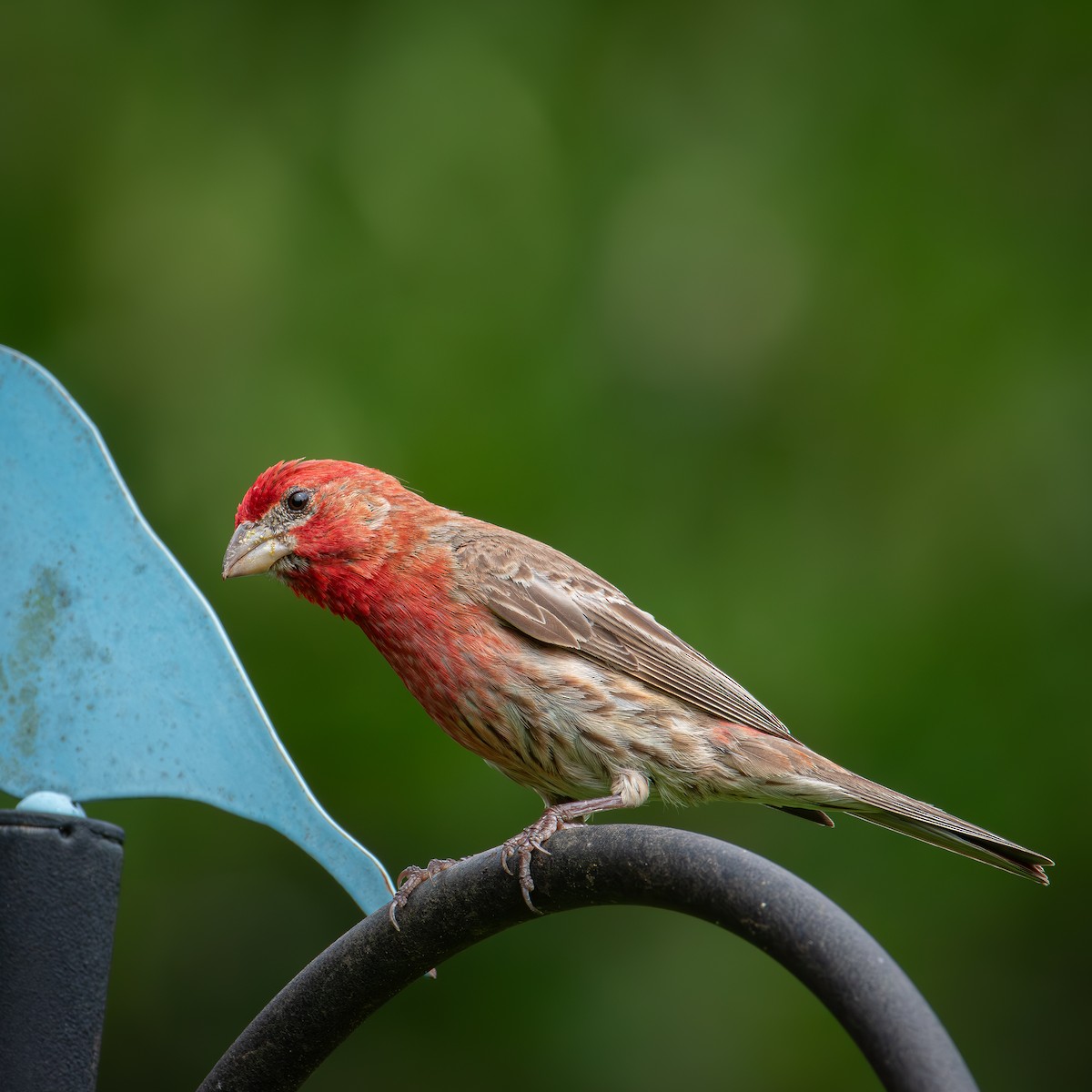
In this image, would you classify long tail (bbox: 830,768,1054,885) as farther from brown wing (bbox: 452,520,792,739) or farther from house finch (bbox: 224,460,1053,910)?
brown wing (bbox: 452,520,792,739)

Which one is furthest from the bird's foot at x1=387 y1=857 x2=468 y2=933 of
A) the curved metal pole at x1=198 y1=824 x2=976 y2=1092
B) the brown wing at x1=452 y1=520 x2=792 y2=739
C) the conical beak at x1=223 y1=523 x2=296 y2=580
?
the conical beak at x1=223 y1=523 x2=296 y2=580

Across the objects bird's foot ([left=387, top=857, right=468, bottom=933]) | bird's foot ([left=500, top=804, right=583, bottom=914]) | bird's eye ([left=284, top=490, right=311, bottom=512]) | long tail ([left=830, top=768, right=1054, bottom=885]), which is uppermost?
bird's eye ([left=284, top=490, right=311, bottom=512])

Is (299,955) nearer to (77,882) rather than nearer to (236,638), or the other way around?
(236,638)

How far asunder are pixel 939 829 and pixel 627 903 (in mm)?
1496

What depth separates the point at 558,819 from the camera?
293 centimetres

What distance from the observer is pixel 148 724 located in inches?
97.0

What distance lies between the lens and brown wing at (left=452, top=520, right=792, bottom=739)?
3654 mm

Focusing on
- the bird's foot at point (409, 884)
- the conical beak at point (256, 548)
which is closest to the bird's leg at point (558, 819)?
the bird's foot at point (409, 884)

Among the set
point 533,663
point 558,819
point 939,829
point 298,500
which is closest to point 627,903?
point 558,819

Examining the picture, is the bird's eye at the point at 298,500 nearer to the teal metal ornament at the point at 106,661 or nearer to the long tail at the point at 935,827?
the teal metal ornament at the point at 106,661

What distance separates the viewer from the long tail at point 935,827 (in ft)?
10.8

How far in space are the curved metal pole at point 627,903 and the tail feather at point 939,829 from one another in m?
1.28

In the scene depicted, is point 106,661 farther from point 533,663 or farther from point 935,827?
point 935,827

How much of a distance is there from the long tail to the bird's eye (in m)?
1.45
